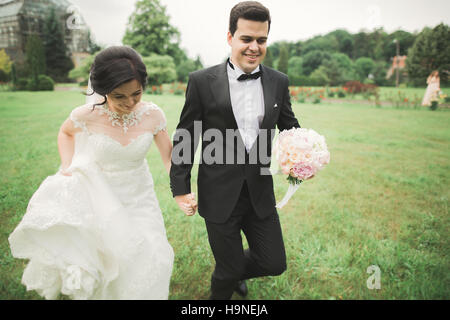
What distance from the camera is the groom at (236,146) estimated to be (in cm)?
212

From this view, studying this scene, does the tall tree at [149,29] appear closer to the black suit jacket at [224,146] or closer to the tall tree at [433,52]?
the tall tree at [433,52]

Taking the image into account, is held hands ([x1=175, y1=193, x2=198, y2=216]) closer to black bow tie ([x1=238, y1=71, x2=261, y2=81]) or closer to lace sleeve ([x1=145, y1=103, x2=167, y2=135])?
lace sleeve ([x1=145, y1=103, x2=167, y2=135])

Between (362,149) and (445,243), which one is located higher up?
(362,149)

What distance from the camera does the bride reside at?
1.95 meters

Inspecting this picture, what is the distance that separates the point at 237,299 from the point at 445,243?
10.1ft

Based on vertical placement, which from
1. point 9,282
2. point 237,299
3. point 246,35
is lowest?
point 237,299

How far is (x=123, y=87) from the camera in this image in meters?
2.08

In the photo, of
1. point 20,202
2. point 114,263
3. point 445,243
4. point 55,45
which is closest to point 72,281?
point 114,263

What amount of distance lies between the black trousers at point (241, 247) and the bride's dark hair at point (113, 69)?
1.31 m

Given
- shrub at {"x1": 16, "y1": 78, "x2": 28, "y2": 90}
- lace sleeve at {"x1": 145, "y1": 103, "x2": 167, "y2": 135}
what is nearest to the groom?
lace sleeve at {"x1": 145, "y1": 103, "x2": 167, "y2": 135}

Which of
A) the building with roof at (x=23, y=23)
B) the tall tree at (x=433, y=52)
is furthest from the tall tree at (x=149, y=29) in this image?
the tall tree at (x=433, y=52)

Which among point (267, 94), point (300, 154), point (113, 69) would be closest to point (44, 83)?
point (113, 69)

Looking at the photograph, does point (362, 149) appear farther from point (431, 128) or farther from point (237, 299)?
point (237, 299)

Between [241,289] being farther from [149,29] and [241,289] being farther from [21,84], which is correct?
[149,29]
